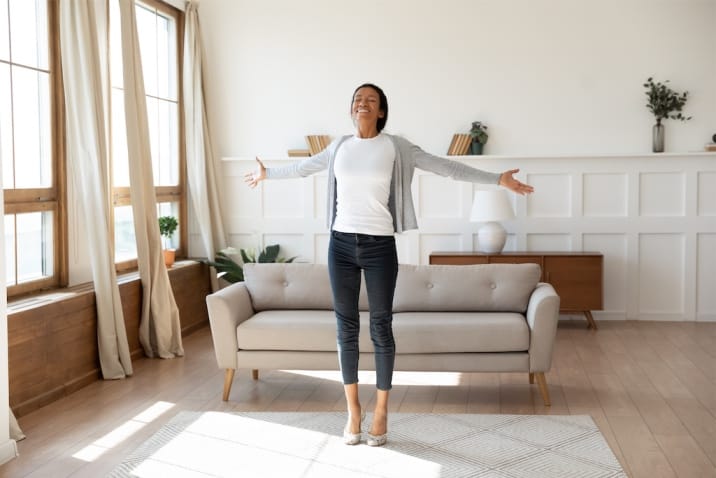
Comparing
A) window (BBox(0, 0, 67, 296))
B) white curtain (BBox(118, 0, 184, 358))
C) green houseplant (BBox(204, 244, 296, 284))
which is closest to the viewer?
window (BBox(0, 0, 67, 296))

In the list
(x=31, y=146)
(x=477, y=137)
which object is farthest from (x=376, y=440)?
(x=477, y=137)

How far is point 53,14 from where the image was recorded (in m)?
5.16

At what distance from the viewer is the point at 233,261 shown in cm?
740

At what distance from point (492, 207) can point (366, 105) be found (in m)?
3.26

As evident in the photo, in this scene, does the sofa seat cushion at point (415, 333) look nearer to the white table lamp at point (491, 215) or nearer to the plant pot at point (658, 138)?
the white table lamp at point (491, 215)

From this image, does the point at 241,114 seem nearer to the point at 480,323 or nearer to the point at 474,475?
the point at 480,323

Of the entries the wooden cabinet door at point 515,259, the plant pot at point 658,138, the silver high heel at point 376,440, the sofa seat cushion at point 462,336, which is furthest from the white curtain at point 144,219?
the plant pot at point 658,138

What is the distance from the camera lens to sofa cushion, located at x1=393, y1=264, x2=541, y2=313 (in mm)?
4852

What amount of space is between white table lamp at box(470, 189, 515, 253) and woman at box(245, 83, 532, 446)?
9.69 feet

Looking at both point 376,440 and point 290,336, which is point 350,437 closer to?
point 376,440

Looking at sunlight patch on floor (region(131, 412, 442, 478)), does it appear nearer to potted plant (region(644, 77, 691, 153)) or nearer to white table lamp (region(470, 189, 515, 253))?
white table lamp (region(470, 189, 515, 253))

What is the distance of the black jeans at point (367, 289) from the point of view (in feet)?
12.2

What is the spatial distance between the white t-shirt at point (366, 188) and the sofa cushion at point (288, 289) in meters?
1.30

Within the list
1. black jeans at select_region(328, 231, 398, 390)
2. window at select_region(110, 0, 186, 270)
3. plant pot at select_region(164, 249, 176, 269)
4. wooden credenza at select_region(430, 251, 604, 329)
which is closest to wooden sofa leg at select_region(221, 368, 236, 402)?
black jeans at select_region(328, 231, 398, 390)
